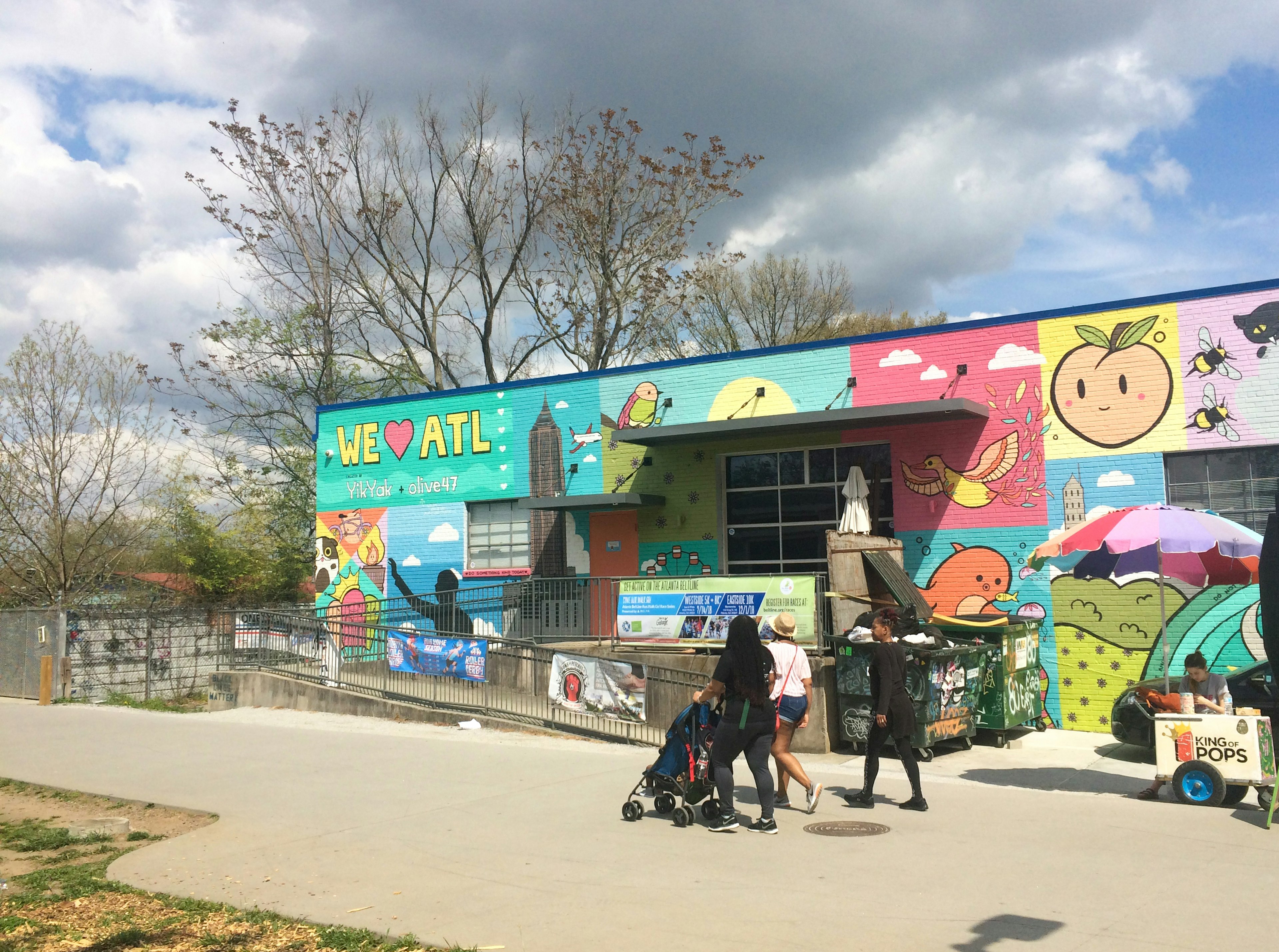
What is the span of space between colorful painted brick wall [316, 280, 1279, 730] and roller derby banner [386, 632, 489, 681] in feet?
11.8

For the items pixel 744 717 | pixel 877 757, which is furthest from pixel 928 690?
pixel 744 717

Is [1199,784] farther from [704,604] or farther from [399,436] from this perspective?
[399,436]

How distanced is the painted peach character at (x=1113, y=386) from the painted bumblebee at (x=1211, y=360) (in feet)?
1.15

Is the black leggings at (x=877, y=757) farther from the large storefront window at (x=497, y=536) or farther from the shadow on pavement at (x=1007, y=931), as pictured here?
the large storefront window at (x=497, y=536)

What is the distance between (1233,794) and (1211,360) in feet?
23.6

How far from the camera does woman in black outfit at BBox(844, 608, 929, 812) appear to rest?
8820mm

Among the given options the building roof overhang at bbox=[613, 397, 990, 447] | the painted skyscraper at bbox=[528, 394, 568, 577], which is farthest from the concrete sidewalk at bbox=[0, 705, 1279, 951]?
the painted skyscraper at bbox=[528, 394, 568, 577]

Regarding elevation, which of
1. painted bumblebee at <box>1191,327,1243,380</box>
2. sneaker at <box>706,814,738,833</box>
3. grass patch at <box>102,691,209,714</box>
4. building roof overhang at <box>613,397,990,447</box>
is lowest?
grass patch at <box>102,691,209,714</box>

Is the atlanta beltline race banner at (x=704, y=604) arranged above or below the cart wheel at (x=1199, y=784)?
above

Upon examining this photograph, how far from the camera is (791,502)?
17.3 m

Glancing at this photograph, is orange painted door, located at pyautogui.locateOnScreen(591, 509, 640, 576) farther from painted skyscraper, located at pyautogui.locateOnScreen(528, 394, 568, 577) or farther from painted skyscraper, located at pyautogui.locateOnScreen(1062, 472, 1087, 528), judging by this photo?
painted skyscraper, located at pyautogui.locateOnScreen(1062, 472, 1087, 528)

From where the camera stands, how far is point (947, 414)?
48.8 ft

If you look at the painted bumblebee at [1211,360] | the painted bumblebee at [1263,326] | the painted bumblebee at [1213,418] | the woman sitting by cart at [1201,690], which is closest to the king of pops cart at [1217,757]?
the woman sitting by cart at [1201,690]

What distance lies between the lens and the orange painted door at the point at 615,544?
18.3 meters
